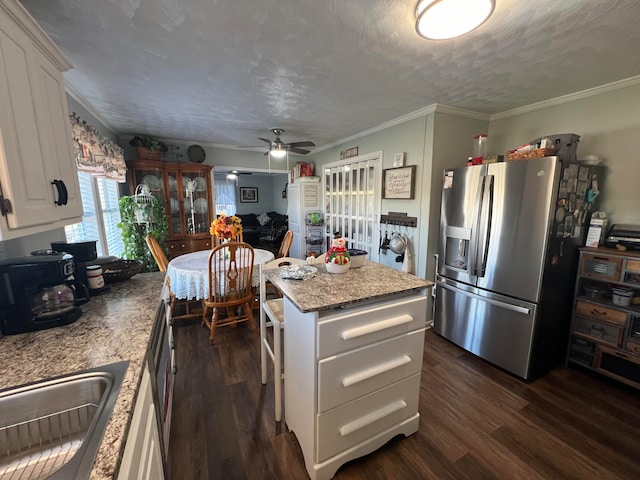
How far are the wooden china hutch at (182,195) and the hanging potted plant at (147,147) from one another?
0.08 meters

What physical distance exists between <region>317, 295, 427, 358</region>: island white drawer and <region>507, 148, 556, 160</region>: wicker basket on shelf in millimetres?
1471

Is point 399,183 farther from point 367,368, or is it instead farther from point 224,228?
point 367,368

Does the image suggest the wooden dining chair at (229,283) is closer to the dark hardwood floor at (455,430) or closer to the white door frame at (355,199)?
the dark hardwood floor at (455,430)

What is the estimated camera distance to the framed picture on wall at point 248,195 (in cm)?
814

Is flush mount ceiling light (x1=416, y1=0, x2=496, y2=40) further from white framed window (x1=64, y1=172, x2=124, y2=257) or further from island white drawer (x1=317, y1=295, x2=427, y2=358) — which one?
white framed window (x1=64, y1=172, x2=124, y2=257)

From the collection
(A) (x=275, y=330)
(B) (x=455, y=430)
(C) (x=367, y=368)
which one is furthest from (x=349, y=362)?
(B) (x=455, y=430)

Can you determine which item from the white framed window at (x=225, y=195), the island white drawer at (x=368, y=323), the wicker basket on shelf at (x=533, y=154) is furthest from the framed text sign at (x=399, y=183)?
the white framed window at (x=225, y=195)

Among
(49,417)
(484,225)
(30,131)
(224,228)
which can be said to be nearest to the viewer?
(49,417)

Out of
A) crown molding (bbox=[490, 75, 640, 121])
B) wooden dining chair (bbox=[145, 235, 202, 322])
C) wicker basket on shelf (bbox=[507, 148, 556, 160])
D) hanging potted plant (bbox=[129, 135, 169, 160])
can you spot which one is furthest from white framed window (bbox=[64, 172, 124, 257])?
crown molding (bbox=[490, 75, 640, 121])

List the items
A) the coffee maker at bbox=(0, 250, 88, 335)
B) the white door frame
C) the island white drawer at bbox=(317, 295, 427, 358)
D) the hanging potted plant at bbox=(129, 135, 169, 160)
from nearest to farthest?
the coffee maker at bbox=(0, 250, 88, 335) → the island white drawer at bbox=(317, 295, 427, 358) → the white door frame → the hanging potted plant at bbox=(129, 135, 169, 160)

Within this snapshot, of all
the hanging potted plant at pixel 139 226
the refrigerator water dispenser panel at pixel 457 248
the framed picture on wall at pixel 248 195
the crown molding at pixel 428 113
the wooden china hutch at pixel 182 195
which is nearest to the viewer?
the refrigerator water dispenser panel at pixel 457 248

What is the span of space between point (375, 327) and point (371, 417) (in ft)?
1.72

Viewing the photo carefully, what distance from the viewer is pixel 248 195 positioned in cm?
823

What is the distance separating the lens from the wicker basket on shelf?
191 cm
